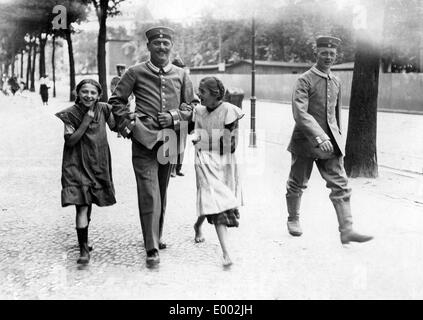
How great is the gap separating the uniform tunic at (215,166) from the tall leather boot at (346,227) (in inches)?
45.5

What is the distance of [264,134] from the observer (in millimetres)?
17328

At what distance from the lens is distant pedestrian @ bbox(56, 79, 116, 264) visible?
5203 mm

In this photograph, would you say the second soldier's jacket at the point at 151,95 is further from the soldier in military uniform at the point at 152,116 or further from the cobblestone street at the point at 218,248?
the cobblestone street at the point at 218,248

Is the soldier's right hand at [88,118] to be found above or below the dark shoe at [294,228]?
above

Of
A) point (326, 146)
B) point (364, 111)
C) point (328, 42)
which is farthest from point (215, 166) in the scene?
point (364, 111)

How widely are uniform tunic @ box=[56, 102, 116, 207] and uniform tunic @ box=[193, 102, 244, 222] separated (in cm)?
83

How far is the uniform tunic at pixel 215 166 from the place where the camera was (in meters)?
5.13

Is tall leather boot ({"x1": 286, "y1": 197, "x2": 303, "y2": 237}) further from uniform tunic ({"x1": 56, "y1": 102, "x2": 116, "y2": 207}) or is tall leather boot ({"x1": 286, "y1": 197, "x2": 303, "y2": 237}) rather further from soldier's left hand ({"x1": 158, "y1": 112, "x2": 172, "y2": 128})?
uniform tunic ({"x1": 56, "y1": 102, "x2": 116, "y2": 207})

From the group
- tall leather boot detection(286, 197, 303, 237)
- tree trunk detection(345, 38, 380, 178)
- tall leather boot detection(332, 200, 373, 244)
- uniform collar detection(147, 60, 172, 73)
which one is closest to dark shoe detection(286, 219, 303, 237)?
tall leather boot detection(286, 197, 303, 237)

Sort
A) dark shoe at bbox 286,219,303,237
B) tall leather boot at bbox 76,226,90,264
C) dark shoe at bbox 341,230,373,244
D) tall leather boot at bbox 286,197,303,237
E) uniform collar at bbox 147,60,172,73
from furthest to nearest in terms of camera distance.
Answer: tall leather boot at bbox 286,197,303,237 → dark shoe at bbox 286,219,303,237 → dark shoe at bbox 341,230,373,244 → uniform collar at bbox 147,60,172,73 → tall leather boot at bbox 76,226,90,264

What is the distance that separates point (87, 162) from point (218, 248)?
4.84 feet

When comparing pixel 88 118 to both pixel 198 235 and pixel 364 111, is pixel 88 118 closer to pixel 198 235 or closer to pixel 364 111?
pixel 198 235

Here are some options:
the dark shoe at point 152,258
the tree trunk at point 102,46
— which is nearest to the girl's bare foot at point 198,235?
the dark shoe at point 152,258

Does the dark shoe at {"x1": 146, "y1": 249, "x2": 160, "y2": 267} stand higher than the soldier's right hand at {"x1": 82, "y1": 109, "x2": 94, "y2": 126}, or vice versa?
the soldier's right hand at {"x1": 82, "y1": 109, "x2": 94, "y2": 126}
